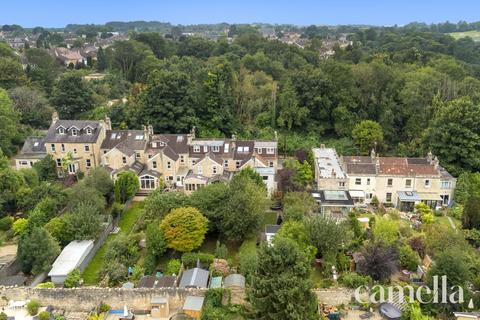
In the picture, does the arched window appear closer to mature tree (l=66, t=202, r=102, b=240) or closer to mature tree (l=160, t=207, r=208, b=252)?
mature tree (l=66, t=202, r=102, b=240)

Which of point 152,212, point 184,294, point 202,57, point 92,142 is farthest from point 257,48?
point 184,294

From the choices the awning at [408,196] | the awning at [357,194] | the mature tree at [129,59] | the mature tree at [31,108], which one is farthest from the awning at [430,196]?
the mature tree at [129,59]

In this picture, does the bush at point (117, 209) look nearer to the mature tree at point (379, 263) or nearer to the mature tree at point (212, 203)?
the mature tree at point (212, 203)

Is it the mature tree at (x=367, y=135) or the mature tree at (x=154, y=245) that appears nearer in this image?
the mature tree at (x=154, y=245)

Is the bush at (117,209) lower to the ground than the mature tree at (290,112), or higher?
lower

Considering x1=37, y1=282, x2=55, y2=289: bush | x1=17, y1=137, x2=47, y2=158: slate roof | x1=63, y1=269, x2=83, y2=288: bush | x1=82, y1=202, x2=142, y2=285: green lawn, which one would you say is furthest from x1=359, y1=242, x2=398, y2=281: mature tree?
x1=17, y1=137, x2=47, y2=158: slate roof
